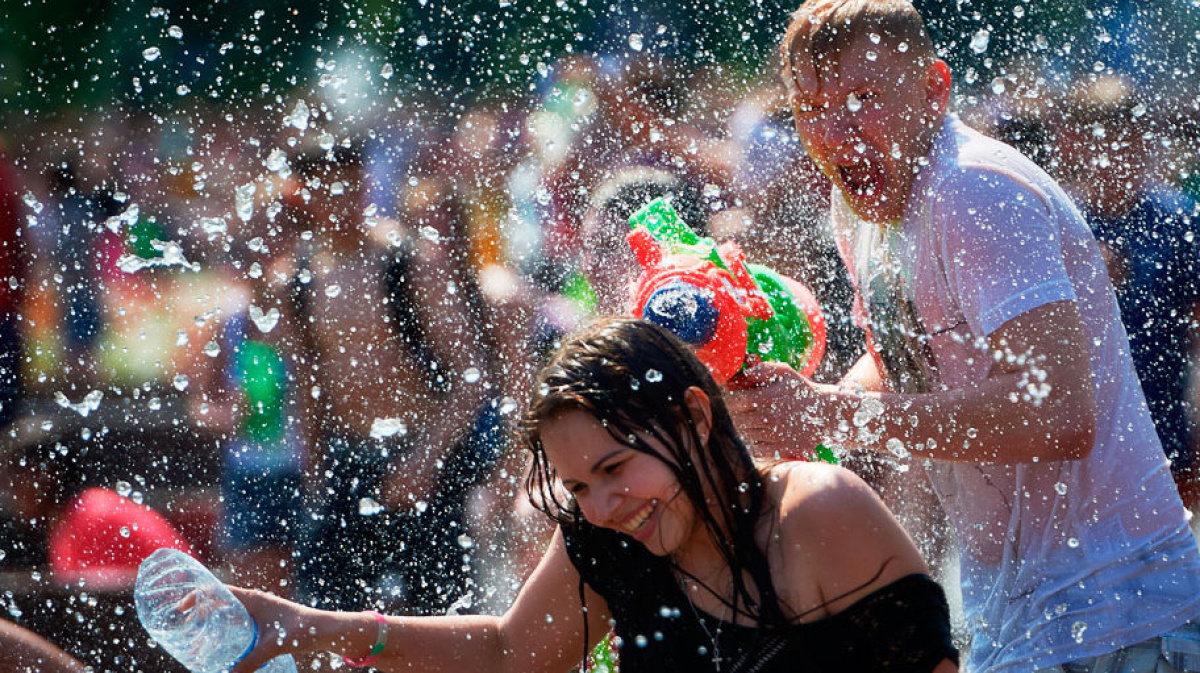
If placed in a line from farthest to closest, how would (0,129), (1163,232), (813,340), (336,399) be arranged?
1. (0,129)
2. (336,399)
3. (1163,232)
4. (813,340)

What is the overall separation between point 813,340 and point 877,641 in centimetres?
88

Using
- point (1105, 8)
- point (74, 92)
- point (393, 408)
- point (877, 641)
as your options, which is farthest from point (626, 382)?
point (74, 92)

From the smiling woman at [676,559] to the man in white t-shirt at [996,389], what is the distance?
235mm

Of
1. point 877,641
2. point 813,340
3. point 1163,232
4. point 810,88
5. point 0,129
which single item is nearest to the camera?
point 877,641

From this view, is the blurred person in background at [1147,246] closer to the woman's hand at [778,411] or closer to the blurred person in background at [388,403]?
the woman's hand at [778,411]

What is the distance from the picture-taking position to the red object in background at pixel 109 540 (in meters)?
3.75

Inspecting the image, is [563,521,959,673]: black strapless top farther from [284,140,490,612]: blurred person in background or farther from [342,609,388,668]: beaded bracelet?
[284,140,490,612]: blurred person in background

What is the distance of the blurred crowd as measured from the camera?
3.93 meters

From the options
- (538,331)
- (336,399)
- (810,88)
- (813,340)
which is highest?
(810,88)

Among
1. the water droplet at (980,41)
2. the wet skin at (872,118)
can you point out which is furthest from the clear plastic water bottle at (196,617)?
the water droplet at (980,41)

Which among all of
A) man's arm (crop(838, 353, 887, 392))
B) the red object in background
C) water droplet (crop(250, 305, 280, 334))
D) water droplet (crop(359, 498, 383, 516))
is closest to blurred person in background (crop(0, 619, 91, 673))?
the red object in background

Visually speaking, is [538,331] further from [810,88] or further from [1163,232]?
[1163,232]

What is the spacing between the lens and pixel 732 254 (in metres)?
2.56

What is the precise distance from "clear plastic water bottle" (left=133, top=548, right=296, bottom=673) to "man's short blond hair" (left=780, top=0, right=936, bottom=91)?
56.0 inches
